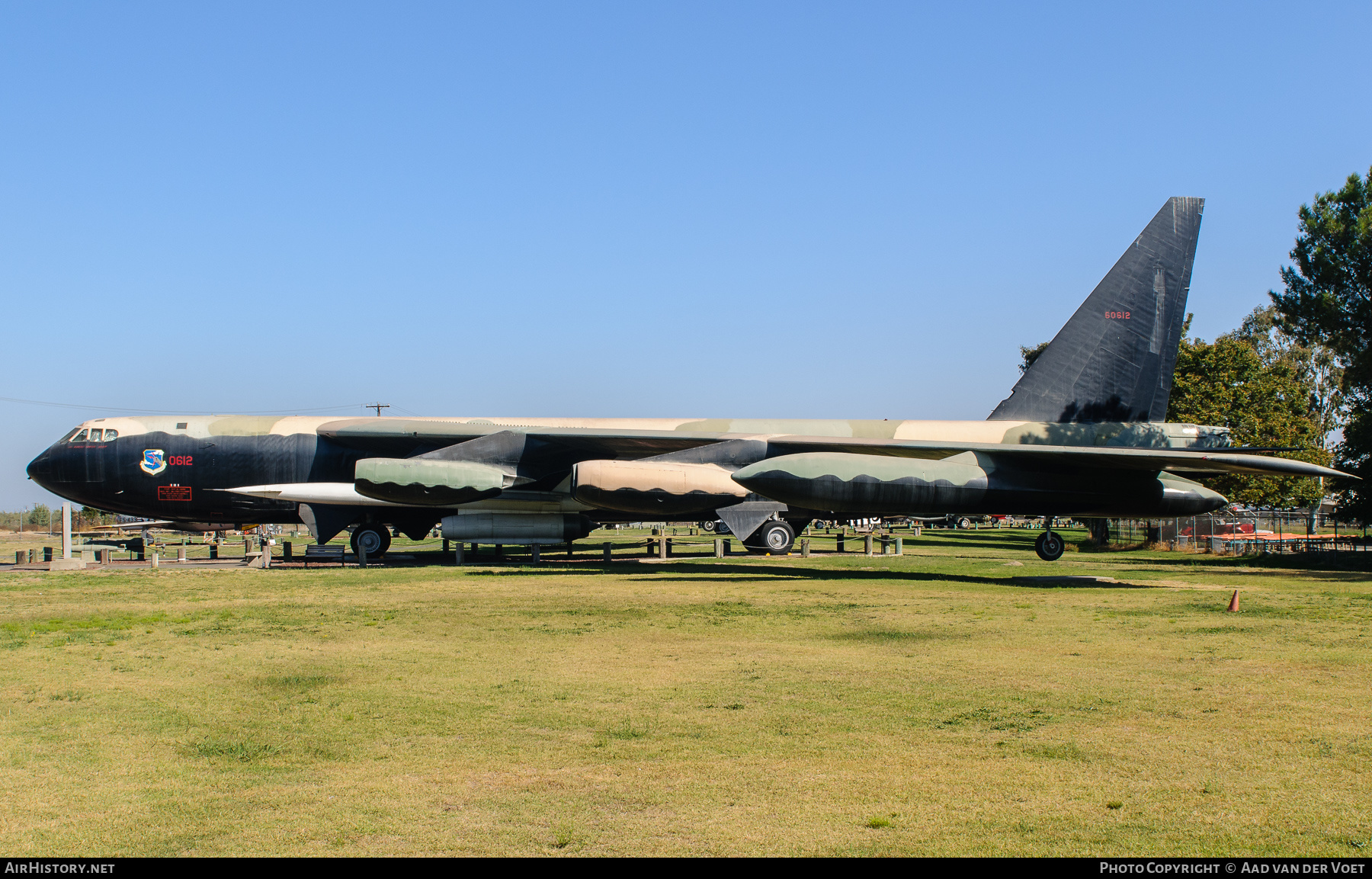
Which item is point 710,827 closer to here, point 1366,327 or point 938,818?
point 938,818

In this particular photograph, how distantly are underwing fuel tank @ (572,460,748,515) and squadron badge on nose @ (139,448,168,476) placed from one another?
10.6 m

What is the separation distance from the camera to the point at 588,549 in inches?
1255

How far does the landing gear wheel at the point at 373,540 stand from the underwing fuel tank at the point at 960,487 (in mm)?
10518

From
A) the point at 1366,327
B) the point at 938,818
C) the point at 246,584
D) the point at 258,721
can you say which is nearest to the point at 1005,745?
the point at 938,818

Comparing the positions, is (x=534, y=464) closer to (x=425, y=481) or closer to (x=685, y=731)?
(x=425, y=481)

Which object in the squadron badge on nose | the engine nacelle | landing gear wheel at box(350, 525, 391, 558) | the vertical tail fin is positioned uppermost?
the vertical tail fin

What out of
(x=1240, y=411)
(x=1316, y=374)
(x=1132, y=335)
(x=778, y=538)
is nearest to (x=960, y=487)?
(x=1132, y=335)

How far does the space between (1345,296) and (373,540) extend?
2991 centimetres

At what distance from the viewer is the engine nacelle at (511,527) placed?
2388 centimetres

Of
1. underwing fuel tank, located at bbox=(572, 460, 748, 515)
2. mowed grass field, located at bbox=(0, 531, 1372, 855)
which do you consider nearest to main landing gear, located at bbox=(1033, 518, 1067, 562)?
underwing fuel tank, located at bbox=(572, 460, 748, 515)

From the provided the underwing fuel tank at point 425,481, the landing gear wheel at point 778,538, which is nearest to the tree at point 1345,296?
the landing gear wheel at point 778,538

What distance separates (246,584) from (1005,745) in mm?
15762

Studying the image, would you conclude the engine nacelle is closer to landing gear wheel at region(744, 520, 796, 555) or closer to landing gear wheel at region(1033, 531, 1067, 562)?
landing gear wheel at region(744, 520, 796, 555)

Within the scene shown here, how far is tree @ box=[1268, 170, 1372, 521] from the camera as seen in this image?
96.0 feet
